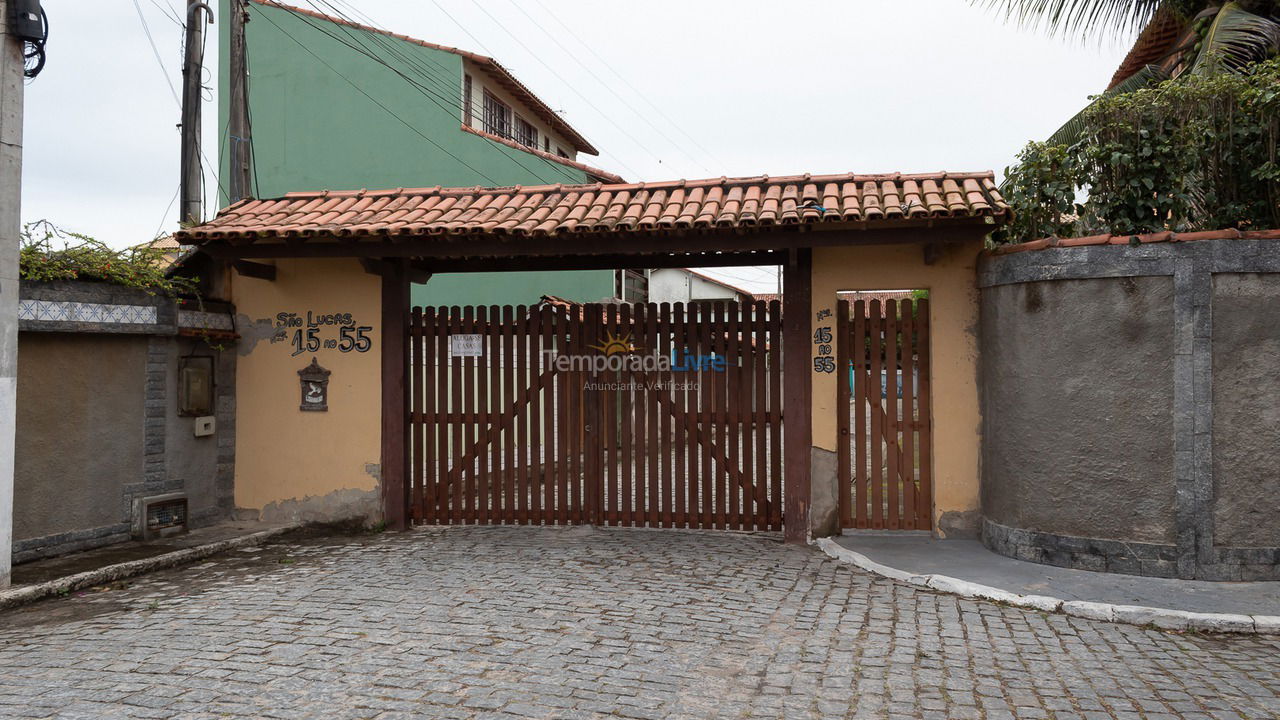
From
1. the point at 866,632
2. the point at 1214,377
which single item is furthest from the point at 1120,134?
the point at 866,632

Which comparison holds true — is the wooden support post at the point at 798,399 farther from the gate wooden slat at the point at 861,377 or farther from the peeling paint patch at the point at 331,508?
the peeling paint patch at the point at 331,508

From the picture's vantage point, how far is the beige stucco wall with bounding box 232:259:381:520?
8.24 metres

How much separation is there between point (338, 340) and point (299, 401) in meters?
0.74

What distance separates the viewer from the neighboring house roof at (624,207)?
261 inches

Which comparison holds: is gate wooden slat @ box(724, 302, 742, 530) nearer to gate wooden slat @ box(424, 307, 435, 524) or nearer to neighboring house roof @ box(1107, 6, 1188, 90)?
gate wooden slat @ box(424, 307, 435, 524)

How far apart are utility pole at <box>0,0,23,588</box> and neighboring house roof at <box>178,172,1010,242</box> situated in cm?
167

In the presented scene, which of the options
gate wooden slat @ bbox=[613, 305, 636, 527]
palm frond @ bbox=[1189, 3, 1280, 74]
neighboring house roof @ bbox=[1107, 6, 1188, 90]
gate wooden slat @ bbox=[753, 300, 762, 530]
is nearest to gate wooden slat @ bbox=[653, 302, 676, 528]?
gate wooden slat @ bbox=[613, 305, 636, 527]

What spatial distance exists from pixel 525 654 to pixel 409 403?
4.26m

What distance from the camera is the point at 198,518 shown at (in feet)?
26.8

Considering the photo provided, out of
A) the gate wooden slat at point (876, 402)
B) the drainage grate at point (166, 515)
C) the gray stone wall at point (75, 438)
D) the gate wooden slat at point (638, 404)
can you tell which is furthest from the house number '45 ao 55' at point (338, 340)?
the gate wooden slat at point (876, 402)

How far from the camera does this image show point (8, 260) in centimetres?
578

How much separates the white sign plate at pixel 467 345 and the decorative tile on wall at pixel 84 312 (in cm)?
268

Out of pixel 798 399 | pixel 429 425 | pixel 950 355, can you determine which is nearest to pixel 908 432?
pixel 950 355

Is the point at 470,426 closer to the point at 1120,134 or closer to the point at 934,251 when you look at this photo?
the point at 934,251
